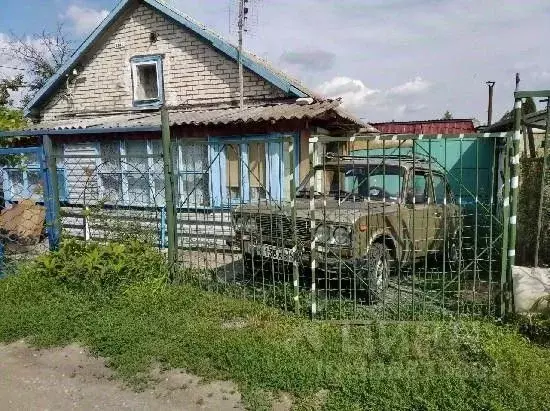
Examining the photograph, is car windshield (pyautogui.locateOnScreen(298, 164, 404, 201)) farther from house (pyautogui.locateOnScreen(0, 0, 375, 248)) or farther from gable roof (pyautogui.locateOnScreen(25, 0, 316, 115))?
gable roof (pyautogui.locateOnScreen(25, 0, 316, 115))

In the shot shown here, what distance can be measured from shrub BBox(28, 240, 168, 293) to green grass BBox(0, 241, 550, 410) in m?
0.07

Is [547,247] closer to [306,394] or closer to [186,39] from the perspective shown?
[306,394]

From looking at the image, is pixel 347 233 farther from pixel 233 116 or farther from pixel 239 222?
pixel 233 116

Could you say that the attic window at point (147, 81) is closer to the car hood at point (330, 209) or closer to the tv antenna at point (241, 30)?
the tv antenna at point (241, 30)

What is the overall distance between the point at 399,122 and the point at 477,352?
18.4 meters

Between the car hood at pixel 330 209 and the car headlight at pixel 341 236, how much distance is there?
0.35 ft

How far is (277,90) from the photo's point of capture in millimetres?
9594

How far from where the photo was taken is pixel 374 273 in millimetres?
5125

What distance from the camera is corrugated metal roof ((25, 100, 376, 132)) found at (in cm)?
789

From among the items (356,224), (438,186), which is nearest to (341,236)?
(356,224)

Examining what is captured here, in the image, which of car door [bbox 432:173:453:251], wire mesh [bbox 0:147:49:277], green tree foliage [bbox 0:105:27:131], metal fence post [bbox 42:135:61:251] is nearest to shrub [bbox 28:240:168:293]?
metal fence post [bbox 42:135:61:251]

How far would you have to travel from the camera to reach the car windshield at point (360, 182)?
224 inches

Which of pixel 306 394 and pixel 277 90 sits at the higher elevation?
pixel 277 90

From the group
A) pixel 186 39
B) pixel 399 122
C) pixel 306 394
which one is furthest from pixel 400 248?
pixel 399 122
